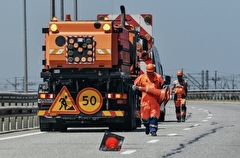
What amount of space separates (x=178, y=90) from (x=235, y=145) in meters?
13.2

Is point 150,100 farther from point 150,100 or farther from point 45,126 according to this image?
point 45,126

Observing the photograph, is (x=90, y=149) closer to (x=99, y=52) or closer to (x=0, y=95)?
(x=99, y=52)

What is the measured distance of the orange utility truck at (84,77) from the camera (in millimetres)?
22594

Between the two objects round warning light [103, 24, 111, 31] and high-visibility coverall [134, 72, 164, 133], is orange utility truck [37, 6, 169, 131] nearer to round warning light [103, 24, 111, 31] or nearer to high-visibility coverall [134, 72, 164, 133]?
round warning light [103, 24, 111, 31]

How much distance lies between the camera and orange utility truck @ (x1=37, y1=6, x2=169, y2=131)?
2259 cm

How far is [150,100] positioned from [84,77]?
2.33 metres

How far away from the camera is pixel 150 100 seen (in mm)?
21031

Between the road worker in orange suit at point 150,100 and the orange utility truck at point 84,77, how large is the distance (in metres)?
1.67

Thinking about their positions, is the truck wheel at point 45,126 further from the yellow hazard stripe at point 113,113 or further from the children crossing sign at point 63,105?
the yellow hazard stripe at point 113,113

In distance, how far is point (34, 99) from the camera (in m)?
29.0

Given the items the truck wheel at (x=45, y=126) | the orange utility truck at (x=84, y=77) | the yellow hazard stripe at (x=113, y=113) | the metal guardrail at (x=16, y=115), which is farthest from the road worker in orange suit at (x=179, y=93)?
the truck wheel at (x=45, y=126)

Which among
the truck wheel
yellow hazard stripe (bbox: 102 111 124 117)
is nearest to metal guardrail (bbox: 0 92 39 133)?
the truck wheel

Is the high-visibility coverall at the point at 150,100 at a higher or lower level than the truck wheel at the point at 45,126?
higher

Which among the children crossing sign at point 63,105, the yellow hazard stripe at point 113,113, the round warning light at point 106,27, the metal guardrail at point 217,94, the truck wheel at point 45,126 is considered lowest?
the metal guardrail at point 217,94
